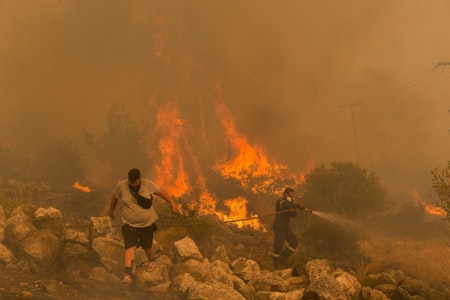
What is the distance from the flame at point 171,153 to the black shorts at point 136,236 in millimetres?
19774

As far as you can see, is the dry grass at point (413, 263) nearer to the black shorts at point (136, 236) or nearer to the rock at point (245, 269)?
the rock at point (245, 269)

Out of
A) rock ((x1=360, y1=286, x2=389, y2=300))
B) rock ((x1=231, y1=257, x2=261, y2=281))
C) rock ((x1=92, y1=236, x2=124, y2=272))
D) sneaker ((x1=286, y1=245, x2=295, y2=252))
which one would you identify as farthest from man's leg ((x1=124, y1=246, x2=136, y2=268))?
sneaker ((x1=286, y1=245, x2=295, y2=252))

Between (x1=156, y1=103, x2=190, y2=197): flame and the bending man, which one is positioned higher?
(x1=156, y1=103, x2=190, y2=197): flame

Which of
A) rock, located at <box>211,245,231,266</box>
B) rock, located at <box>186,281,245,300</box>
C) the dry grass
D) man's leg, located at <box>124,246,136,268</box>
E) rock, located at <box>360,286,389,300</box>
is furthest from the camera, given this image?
the dry grass

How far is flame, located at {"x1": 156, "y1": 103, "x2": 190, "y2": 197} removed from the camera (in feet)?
92.3

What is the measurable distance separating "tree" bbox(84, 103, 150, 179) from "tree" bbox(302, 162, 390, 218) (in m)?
13.3

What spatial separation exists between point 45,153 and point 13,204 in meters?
18.7

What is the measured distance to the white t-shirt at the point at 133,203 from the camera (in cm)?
611

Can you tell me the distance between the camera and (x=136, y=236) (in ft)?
20.7

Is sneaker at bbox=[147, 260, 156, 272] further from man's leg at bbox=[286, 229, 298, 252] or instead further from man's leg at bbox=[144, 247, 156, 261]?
man's leg at bbox=[286, 229, 298, 252]

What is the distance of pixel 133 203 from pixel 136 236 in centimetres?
63

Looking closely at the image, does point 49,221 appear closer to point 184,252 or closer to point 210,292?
point 184,252

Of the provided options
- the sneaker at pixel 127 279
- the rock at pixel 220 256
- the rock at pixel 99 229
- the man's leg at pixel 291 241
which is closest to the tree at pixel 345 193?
the man's leg at pixel 291 241

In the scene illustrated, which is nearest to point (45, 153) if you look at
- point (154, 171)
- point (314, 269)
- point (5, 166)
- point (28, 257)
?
point (5, 166)
